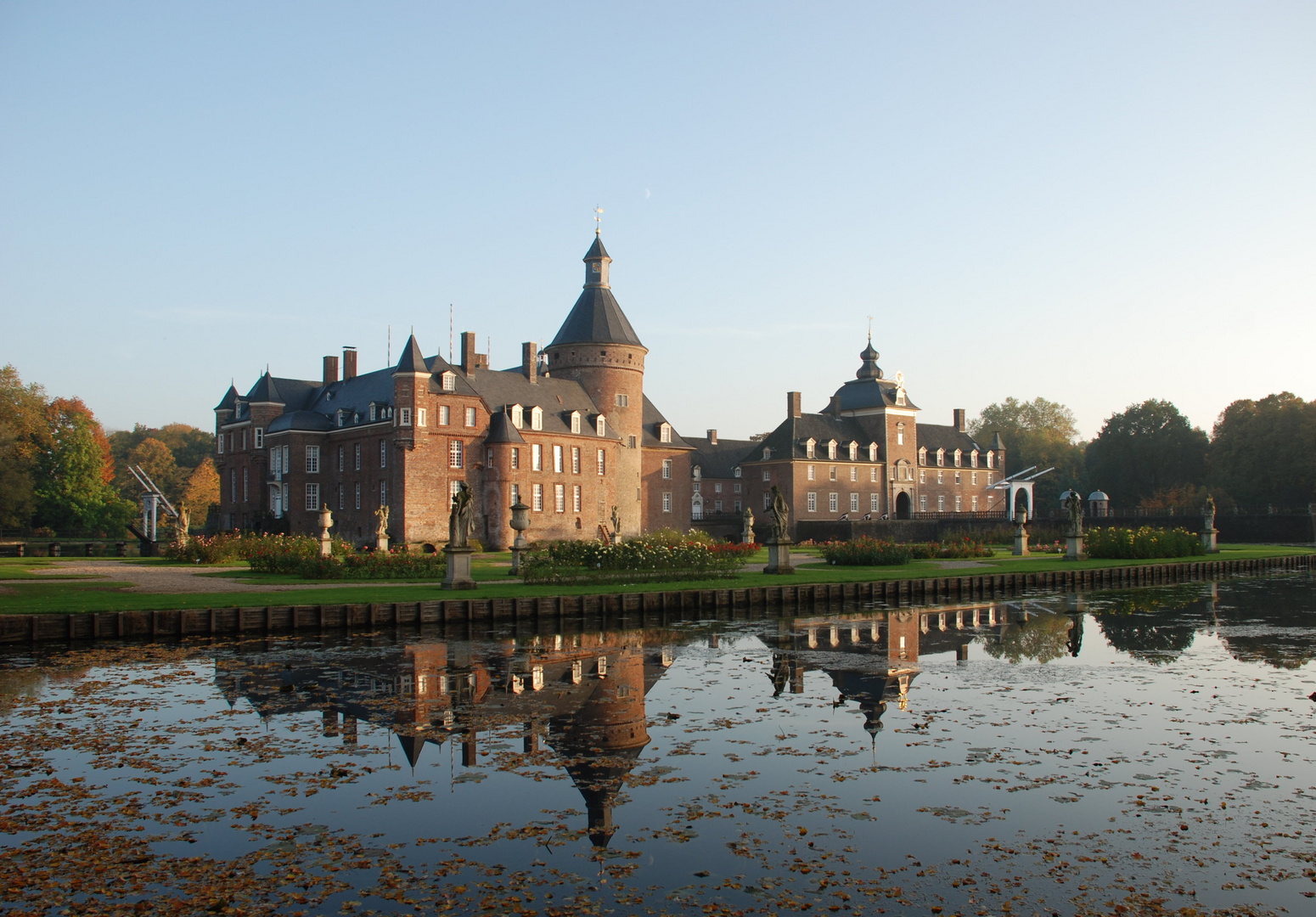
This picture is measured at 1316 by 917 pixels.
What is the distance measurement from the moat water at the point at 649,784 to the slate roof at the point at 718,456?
63508 mm

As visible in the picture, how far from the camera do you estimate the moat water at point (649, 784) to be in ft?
22.7

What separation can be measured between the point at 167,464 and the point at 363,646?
79.5 metres

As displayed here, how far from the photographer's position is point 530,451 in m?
57.7

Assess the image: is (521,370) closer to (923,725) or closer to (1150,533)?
(1150,533)

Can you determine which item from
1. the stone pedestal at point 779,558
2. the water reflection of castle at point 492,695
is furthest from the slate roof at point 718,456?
the water reflection of castle at point 492,695

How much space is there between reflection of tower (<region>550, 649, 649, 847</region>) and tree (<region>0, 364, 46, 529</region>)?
60435 mm

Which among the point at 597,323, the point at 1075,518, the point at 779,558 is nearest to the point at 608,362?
the point at 597,323

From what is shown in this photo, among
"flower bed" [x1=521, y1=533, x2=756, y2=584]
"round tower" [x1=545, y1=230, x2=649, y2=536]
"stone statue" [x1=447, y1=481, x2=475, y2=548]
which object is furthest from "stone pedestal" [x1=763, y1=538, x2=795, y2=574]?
"round tower" [x1=545, y1=230, x2=649, y2=536]

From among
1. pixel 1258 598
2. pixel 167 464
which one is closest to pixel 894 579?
pixel 1258 598

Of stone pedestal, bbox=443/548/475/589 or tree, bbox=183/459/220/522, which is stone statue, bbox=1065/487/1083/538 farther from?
tree, bbox=183/459/220/522

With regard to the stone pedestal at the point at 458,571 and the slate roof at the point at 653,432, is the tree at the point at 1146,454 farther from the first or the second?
the stone pedestal at the point at 458,571

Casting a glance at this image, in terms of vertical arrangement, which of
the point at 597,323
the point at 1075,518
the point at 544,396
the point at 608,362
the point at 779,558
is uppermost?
the point at 597,323

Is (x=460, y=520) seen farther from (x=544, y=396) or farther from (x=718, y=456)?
(x=718, y=456)

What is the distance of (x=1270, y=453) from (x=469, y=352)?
53.8 meters
